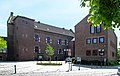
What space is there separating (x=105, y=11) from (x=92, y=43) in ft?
171

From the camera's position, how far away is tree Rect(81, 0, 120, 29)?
6.24 metres

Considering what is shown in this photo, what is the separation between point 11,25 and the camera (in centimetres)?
7694

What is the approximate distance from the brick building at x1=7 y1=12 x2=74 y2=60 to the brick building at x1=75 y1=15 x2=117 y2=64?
14.3 m

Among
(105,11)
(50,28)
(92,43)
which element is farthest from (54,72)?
(50,28)

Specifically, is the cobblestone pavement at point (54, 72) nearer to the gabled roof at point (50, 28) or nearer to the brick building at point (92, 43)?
the brick building at point (92, 43)

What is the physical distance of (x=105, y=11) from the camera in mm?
6391

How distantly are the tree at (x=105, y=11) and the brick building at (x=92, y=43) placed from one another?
1865 inches

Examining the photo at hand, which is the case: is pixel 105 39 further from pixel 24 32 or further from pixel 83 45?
pixel 24 32

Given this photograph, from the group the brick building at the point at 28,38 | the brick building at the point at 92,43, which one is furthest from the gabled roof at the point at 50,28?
the brick building at the point at 92,43

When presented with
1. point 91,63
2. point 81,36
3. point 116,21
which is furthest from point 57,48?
point 116,21

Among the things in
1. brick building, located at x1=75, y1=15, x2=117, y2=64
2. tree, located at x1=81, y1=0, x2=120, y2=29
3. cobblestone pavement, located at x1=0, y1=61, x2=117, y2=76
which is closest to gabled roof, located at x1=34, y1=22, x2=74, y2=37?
brick building, located at x1=75, y1=15, x2=117, y2=64

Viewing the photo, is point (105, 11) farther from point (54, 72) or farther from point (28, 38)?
point (28, 38)

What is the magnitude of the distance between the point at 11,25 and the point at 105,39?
110 ft

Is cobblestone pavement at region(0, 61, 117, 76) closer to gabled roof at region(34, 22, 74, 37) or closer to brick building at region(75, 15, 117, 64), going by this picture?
brick building at region(75, 15, 117, 64)
